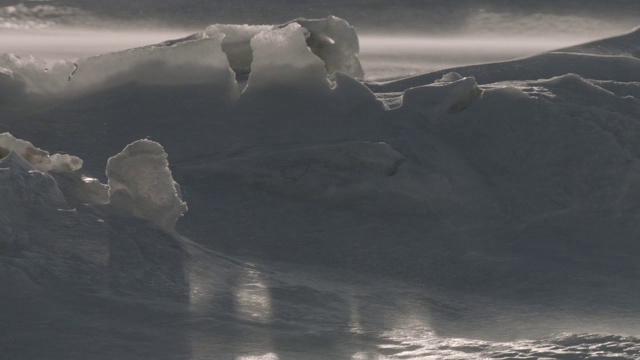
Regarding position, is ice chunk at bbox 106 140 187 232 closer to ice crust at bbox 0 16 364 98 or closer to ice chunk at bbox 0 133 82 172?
ice chunk at bbox 0 133 82 172

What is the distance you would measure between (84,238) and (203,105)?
1.17 metres

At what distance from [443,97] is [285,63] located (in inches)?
23.1

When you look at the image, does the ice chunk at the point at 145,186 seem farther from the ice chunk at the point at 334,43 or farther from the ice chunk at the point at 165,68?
the ice chunk at the point at 334,43

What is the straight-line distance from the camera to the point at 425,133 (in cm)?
386

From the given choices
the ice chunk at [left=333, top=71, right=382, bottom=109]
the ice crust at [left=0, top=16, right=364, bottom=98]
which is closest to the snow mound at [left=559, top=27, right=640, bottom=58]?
the ice chunk at [left=333, top=71, right=382, bottom=109]

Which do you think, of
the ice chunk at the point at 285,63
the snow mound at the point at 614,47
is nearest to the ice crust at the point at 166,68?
the ice chunk at the point at 285,63

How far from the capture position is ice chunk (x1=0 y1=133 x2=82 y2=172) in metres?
3.22

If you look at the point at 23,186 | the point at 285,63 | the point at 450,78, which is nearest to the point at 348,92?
the point at 285,63

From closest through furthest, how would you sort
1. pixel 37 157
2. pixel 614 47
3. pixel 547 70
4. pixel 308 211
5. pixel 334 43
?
pixel 37 157, pixel 308 211, pixel 334 43, pixel 547 70, pixel 614 47

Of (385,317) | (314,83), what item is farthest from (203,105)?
(385,317)

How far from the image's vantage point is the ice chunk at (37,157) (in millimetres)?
3223

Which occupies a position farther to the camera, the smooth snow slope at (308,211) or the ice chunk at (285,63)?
the ice chunk at (285,63)

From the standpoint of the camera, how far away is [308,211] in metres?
3.47

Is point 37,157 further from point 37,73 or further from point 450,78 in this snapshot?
point 450,78
